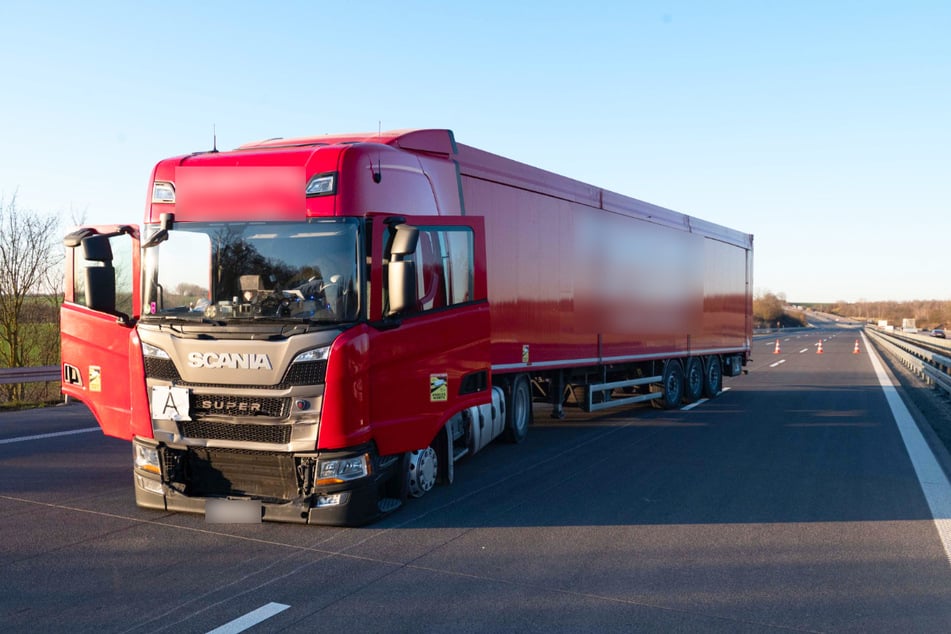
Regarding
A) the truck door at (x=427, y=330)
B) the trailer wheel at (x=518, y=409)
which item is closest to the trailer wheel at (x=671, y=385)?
the trailer wheel at (x=518, y=409)

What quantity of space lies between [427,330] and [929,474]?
640 cm

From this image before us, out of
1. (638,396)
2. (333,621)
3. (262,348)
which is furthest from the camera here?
(638,396)

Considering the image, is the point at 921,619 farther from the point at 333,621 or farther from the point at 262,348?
the point at 262,348

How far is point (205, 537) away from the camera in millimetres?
6320

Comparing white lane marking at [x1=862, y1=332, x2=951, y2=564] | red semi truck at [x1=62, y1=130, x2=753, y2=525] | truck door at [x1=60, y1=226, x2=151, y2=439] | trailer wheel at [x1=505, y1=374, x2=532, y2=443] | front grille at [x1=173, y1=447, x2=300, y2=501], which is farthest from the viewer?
trailer wheel at [x1=505, y1=374, x2=532, y2=443]

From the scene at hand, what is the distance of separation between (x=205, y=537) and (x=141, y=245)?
2.51 meters

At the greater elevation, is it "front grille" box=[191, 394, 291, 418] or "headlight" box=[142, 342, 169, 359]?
"headlight" box=[142, 342, 169, 359]

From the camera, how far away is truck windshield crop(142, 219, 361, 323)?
638cm

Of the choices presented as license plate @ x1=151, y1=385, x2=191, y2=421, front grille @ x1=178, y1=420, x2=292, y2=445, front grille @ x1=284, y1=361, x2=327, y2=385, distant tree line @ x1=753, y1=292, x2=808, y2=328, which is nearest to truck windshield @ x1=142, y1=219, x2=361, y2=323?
front grille @ x1=284, y1=361, x2=327, y2=385

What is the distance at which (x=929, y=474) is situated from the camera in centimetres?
935

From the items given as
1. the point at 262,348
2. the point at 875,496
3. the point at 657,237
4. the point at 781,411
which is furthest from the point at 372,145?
the point at 781,411

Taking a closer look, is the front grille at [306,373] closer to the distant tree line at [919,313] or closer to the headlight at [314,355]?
the headlight at [314,355]

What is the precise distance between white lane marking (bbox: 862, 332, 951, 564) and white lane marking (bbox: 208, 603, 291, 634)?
488 centimetres

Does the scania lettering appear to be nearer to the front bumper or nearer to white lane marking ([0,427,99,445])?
the front bumper
